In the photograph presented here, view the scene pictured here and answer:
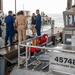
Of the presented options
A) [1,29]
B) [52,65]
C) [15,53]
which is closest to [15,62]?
[15,53]

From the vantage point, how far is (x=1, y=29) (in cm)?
1213

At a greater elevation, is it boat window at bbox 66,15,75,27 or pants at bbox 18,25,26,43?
boat window at bbox 66,15,75,27

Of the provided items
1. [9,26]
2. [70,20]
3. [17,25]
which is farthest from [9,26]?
[70,20]

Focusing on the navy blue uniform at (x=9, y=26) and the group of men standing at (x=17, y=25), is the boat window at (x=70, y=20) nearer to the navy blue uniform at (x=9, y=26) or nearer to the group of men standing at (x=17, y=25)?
the group of men standing at (x=17, y=25)

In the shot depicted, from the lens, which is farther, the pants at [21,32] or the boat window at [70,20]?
the pants at [21,32]

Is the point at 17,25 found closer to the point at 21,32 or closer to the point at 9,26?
the point at 21,32

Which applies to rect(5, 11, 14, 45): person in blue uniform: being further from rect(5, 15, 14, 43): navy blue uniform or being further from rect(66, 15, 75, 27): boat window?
rect(66, 15, 75, 27): boat window

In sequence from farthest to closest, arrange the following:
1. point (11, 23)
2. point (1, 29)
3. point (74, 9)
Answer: point (1, 29)
point (11, 23)
point (74, 9)

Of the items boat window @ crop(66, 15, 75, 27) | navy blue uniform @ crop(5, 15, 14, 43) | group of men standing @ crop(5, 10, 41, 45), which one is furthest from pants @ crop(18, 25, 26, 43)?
boat window @ crop(66, 15, 75, 27)

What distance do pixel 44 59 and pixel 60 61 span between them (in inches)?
69.0

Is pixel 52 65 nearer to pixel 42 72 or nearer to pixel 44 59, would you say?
pixel 42 72

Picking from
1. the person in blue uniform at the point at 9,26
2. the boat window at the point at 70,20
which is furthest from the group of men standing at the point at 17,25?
the boat window at the point at 70,20

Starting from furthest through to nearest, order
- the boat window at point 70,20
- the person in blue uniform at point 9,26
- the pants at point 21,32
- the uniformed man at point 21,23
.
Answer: the person in blue uniform at point 9,26 < the pants at point 21,32 < the uniformed man at point 21,23 < the boat window at point 70,20

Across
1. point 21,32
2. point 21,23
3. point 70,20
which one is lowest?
point 21,32
